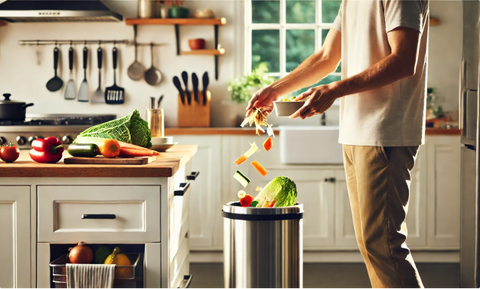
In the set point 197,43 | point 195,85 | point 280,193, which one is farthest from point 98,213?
point 197,43

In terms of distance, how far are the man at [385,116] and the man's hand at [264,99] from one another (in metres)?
0.33

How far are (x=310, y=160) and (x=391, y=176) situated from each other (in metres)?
1.73

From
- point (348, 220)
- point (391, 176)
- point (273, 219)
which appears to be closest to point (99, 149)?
point (273, 219)

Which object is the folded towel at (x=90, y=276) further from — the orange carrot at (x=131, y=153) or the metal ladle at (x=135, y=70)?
the metal ladle at (x=135, y=70)

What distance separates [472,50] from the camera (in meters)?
2.62

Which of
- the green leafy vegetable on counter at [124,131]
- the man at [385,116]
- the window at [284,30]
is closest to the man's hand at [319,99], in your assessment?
the man at [385,116]

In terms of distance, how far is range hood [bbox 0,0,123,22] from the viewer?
364 centimetres

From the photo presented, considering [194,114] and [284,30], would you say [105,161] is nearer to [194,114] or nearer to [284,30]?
[194,114]

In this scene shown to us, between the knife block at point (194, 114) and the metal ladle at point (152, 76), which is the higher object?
the metal ladle at point (152, 76)

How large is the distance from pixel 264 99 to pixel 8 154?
0.96 metres

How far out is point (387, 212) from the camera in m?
1.63

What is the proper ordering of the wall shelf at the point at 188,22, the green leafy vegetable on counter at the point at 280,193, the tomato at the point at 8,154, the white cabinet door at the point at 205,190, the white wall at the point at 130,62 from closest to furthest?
the tomato at the point at 8,154, the green leafy vegetable on counter at the point at 280,193, the white cabinet door at the point at 205,190, the wall shelf at the point at 188,22, the white wall at the point at 130,62

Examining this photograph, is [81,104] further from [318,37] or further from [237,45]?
[318,37]

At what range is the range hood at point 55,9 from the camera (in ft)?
11.9
